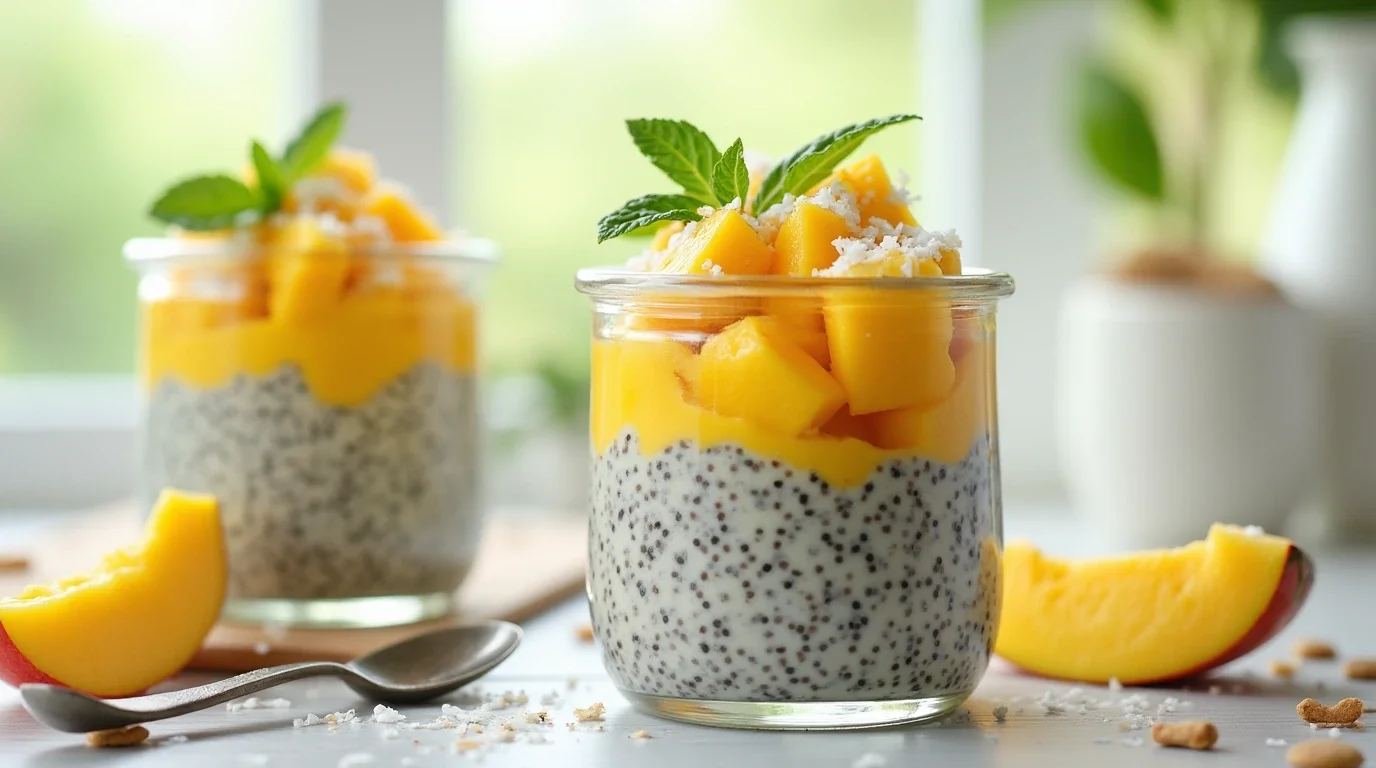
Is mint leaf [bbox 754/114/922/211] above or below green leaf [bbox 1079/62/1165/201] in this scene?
below

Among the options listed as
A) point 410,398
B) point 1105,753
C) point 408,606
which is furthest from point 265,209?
point 1105,753

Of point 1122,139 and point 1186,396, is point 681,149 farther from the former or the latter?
point 1122,139

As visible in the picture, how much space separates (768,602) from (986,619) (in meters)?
0.18

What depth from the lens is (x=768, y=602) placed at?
0.96 m

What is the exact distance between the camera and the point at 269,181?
1.37m

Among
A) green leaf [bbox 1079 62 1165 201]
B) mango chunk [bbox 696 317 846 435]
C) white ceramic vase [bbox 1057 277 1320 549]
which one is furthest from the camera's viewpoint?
green leaf [bbox 1079 62 1165 201]

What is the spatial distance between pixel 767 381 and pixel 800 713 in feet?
0.74

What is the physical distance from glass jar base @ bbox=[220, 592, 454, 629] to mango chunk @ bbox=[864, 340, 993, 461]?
593mm

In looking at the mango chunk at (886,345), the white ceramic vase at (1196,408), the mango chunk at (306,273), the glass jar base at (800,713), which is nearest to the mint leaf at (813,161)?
the mango chunk at (886,345)

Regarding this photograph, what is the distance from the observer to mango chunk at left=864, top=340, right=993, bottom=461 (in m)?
0.97

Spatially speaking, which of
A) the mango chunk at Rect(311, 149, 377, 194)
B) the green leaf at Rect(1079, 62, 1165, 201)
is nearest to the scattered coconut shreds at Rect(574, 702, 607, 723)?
the mango chunk at Rect(311, 149, 377, 194)

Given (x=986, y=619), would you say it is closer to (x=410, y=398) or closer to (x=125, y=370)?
(x=410, y=398)

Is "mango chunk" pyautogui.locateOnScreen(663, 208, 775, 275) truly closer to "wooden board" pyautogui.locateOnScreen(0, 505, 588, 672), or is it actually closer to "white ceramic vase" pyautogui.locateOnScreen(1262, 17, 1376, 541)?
"wooden board" pyautogui.locateOnScreen(0, 505, 588, 672)

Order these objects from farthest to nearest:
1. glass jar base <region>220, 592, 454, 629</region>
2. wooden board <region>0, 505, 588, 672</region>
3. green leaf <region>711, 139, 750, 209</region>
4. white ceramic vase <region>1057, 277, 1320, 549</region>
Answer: white ceramic vase <region>1057, 277, 1320, 549</region> → glass jar base <region>220, 592, 454, 629</region> → wooden board <region>0, 505, 588, 672</region> → green leaf <region>711, 139, 750, 209</region>
